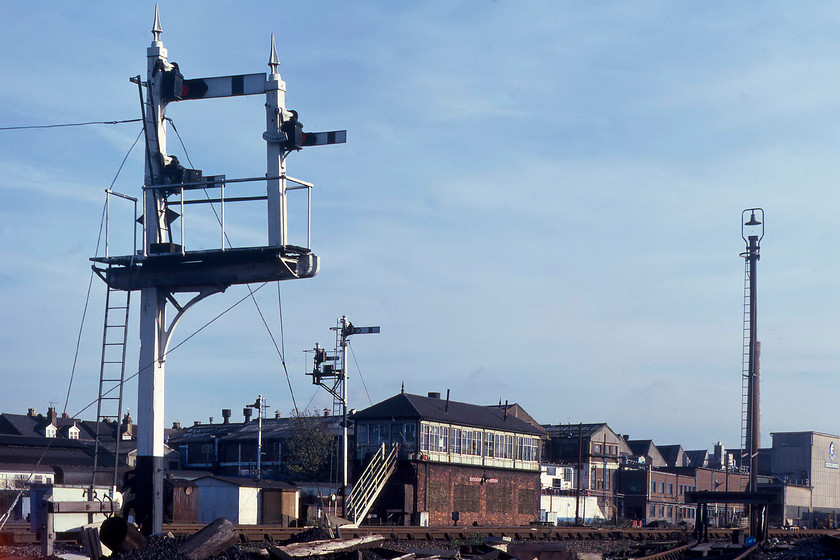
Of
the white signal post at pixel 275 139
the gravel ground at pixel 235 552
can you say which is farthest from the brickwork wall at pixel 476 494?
the white signal post at pixel 275 139

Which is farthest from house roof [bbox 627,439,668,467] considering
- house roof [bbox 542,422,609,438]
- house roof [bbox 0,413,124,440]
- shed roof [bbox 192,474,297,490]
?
shed roof [bbox 192,474,297,490]

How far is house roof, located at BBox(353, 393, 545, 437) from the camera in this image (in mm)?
50875

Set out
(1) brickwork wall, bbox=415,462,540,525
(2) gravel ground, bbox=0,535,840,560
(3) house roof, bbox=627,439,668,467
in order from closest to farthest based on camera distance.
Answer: (2) gravel ground, bbox=0,535,840,560
(1) brickwork wall, bbox=415,462,540,525
(3) house roof, bbox=627,439,668,467

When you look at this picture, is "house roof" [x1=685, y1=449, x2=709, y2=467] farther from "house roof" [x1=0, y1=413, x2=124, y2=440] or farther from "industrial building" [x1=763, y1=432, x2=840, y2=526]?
"house roof" [x1=0, y1=413, x2=124, y2=440]

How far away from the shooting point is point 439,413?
52.6 metres

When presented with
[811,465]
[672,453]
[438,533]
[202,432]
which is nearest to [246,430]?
[202,432]

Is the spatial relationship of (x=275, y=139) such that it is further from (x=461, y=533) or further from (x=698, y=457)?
(x=698, y=457)

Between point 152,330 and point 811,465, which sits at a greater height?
point 152,330

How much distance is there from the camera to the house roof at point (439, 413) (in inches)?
2003

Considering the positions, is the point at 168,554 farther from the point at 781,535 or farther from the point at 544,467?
the point at 544,467

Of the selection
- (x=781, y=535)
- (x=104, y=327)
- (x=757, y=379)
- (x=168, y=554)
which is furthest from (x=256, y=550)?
(x=757, y=379)

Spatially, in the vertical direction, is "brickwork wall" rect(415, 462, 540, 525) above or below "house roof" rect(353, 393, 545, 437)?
below

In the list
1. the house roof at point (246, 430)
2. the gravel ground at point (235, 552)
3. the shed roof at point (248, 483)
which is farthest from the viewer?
the house roof at point (246, 430)

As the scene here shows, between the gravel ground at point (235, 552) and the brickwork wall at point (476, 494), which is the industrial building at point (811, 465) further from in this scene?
the gravel ground at point (235, 552)
